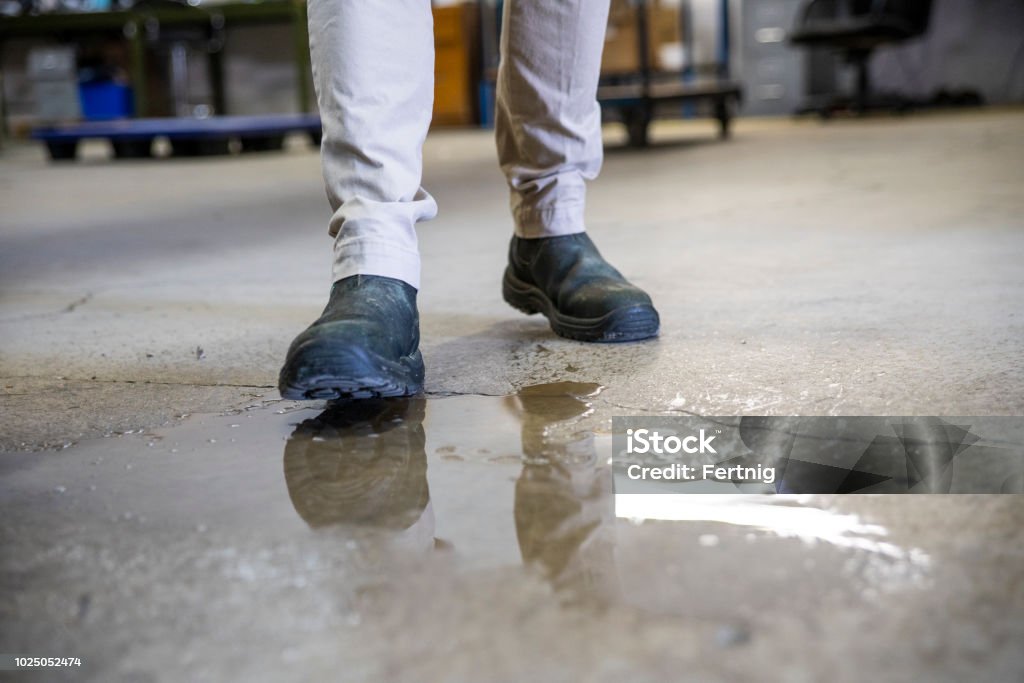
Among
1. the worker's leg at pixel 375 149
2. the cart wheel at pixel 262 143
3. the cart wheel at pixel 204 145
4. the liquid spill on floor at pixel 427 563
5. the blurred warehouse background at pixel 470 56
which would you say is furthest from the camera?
the blurred warehouse background at pixel 470 56

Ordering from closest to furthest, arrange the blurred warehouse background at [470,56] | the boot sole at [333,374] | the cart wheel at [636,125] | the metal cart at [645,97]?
the boot sole at [333,374]
the metal cart at [645,97]
the cart wheel at [636,125]
the blurred warehouse background at [470,56]

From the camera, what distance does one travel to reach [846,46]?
5.48 meters

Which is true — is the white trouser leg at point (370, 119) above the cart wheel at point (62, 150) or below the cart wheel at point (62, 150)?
above

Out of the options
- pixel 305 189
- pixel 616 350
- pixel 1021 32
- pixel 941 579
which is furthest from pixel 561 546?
pixel 1021 32

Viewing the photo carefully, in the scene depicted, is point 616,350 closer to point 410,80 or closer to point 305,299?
point 410,80

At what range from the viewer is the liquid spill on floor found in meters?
0.40

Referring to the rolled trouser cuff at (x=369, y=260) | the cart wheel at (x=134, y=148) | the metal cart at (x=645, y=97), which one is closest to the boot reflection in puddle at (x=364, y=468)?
the rolled trouser cuff at (x=369, y=260)

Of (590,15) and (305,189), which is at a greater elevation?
(590,15)

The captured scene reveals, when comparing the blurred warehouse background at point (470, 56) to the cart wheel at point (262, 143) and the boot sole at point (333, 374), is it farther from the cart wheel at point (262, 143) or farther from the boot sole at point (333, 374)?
the boot sole at point (333, 374)

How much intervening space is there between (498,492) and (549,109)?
53 cm

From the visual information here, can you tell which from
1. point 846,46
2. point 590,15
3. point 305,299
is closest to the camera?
point 590,15

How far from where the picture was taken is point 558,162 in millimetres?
1015

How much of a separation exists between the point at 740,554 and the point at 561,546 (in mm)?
86

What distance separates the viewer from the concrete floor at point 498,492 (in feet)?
1.31
